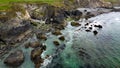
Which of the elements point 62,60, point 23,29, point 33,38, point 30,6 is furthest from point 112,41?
point 30,6

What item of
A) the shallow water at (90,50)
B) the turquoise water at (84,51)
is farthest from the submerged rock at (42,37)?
the shallow water at (90,50)

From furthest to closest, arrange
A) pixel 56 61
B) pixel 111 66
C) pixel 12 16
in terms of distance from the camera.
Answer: pixel 12 16 < pixel 56 61 < pixel 111 66

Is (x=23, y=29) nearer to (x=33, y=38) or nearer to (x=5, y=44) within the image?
(x=33, y=38)

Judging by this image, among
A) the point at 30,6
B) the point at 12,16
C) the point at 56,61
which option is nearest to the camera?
the point at 56,61

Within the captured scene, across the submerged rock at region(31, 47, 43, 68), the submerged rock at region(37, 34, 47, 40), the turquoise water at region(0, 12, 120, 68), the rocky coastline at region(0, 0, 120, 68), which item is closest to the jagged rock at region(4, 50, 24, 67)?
the rocky coastline at region(0, 0, 120, 68)

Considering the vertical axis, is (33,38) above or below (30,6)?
below

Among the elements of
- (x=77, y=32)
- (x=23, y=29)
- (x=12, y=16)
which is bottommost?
(x=77, y=32)

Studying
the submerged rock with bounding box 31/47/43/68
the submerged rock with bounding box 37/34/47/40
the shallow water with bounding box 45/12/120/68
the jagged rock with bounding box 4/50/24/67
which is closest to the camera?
the shallow water with bounding box 45/12/120/68

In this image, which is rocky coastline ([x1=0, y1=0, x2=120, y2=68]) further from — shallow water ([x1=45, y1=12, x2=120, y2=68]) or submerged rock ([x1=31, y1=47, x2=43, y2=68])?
shallow water ([x1=45, y1=12, x2=120, y2=68])
